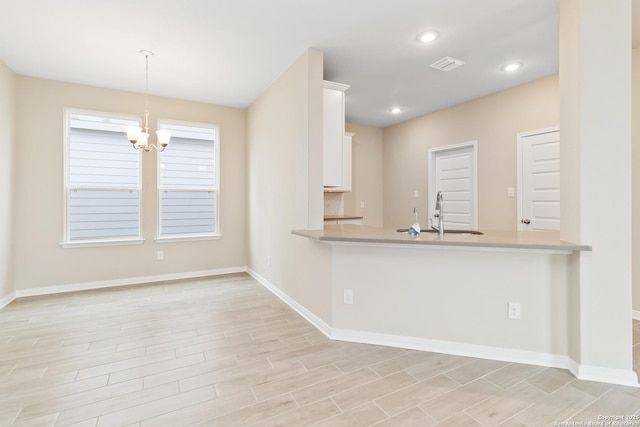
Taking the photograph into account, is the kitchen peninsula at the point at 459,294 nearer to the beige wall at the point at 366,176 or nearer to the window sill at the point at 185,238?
the window sill at the point at 185,238

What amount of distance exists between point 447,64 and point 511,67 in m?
0.77

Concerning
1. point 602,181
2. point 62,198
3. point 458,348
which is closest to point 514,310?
point 458,348

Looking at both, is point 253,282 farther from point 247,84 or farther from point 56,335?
point 247,84

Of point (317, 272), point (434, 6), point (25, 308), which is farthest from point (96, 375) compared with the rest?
point (434, 6)

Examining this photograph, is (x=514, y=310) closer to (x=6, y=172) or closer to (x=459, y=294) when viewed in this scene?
(x=459, y=294)

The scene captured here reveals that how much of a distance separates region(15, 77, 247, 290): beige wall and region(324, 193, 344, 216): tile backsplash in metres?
1.49

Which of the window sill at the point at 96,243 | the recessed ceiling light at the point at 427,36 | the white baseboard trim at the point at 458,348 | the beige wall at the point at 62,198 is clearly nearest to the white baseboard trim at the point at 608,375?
the white baseboard trim at the point at 458,348

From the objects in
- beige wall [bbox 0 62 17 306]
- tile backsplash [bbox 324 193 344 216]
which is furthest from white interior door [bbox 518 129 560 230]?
beige wall [bbox 0 62 17 306]

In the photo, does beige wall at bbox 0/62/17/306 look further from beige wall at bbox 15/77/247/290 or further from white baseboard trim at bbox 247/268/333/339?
white baseboard trim at bbox 247/268/333/339

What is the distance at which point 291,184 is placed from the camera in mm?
3441

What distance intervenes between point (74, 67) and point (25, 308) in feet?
8.99

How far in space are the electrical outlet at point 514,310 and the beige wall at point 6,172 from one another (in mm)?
5040

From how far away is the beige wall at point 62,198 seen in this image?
3.75 metres

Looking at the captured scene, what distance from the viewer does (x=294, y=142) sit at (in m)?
3.34
